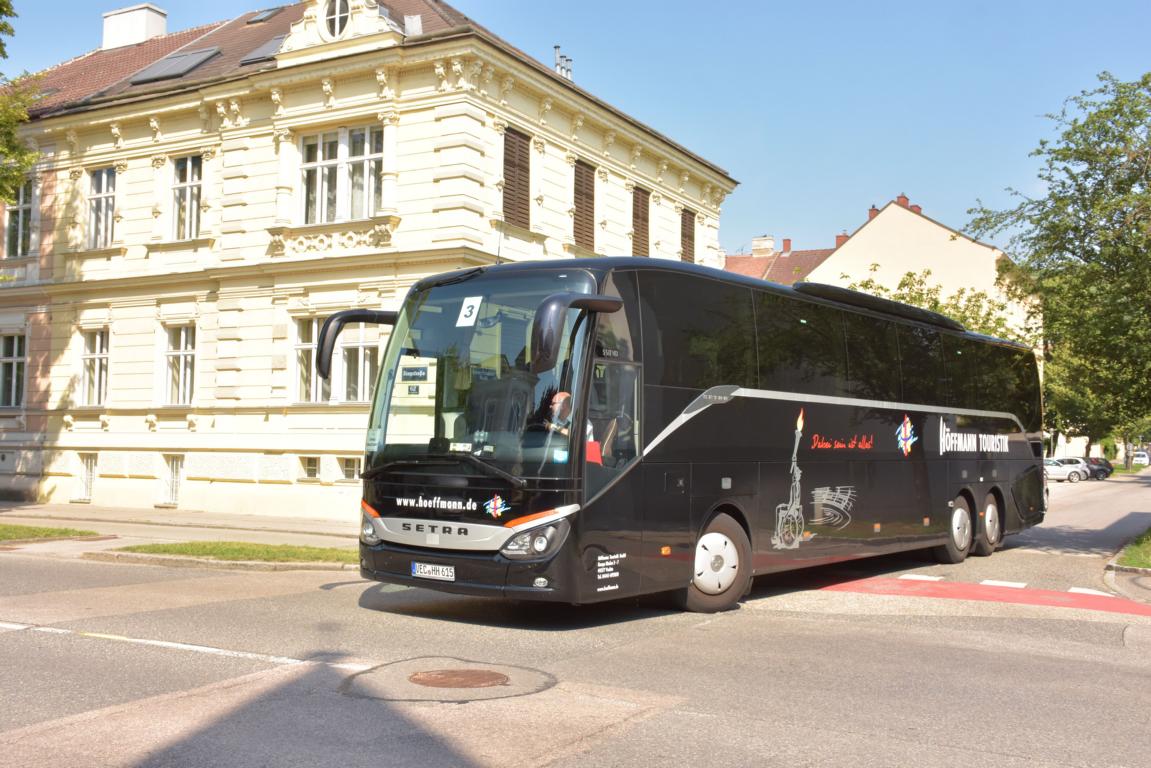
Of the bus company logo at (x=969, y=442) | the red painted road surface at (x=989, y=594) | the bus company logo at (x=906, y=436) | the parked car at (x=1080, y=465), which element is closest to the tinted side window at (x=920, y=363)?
the bus company logo at (x=906, y=436)

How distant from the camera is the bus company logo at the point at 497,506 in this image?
31.3 ft

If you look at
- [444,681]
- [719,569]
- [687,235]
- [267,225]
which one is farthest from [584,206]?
[444,681]

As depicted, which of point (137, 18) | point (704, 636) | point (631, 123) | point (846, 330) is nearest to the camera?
point (704, 636)

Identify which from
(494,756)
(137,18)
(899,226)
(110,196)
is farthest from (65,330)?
(899,226)

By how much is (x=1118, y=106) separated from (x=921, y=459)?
6.60 metres

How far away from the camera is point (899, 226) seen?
207ft

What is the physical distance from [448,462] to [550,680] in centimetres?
280

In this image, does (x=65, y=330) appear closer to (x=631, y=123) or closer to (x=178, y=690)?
(x=631, y=123)

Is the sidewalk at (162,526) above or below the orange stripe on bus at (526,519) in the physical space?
below

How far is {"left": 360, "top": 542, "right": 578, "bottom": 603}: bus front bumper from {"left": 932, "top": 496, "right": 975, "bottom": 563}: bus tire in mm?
8939

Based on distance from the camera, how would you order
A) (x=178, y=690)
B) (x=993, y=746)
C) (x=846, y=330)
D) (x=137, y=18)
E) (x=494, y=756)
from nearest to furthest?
(x=494, y=756) → (x=993, y=746) → (x=178, y=690) → (x=846, y=330) → (x=137, y=18)

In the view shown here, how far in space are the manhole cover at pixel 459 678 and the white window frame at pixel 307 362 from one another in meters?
17.6

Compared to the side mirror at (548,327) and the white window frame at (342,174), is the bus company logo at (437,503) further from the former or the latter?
the white window frame at (342,174)

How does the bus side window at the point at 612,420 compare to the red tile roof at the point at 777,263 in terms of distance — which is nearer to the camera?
the bus side window at the point at 612,420
